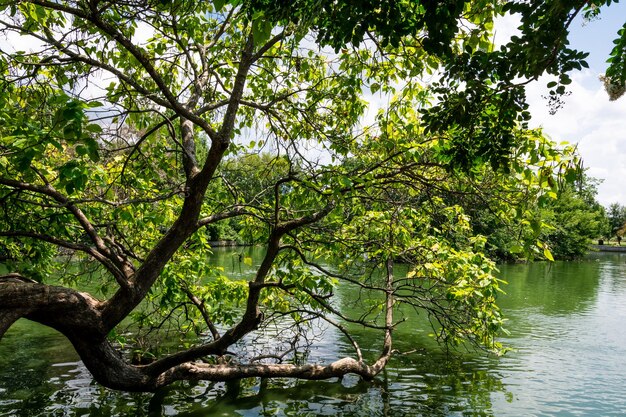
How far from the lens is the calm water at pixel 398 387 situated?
28.6ft

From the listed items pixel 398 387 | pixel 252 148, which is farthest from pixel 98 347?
pixel 398 387

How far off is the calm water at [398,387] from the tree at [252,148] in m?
0.88

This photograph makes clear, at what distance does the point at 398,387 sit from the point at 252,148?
18.0 feet

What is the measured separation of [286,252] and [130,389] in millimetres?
3397

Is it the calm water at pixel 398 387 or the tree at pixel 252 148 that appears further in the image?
the calm water at pixel 398 387

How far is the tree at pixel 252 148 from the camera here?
418 cm

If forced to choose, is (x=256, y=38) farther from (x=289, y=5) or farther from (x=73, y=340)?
(x=73, y=340)

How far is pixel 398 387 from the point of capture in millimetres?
10281

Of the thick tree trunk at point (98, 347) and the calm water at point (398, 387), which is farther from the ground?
the thick tree trunk at point (98, 347)

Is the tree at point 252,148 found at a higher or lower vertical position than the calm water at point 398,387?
higher

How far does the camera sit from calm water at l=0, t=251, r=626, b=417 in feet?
28.6

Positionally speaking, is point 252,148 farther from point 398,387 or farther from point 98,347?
point 398,387

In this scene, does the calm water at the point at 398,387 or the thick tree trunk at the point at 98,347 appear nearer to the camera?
the thick tree trunk at the point at 98,347

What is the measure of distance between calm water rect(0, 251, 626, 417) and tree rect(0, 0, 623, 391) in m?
0.88
